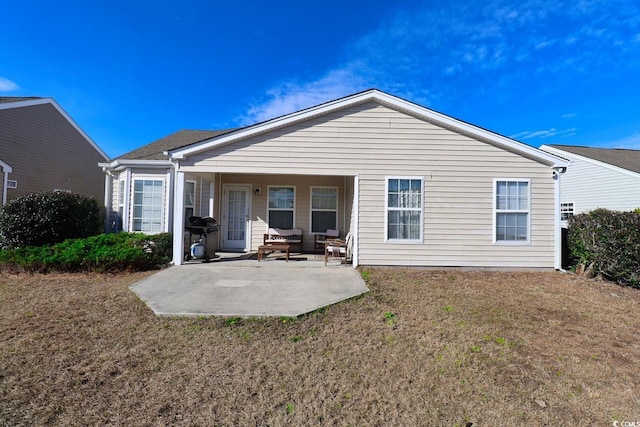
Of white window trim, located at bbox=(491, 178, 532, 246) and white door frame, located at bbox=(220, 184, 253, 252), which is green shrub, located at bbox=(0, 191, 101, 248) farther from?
white window trim, located at bbox=(491, 178, 532, 246)

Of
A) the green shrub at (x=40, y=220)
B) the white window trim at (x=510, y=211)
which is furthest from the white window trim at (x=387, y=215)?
the green shrub at (x=40, y=220)

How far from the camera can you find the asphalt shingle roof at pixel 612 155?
44.4 feet

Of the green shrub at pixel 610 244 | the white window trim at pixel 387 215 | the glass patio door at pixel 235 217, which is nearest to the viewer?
the green shrub at pixel 610 244

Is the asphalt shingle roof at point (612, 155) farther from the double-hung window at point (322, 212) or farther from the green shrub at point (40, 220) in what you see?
the green shrub at point (40, 220)

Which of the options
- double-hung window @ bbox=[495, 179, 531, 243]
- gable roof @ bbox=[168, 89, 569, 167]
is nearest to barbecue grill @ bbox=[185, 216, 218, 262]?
gable roof @ bbox=[168, 89, 569, 167]

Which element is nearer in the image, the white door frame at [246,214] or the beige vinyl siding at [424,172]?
the beige vinyl siding at [424,172]

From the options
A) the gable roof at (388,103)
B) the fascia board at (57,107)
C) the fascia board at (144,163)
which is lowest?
the fascia board at (144,163)

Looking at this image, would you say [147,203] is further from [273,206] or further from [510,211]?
[510,211]

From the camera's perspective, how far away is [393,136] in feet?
26.4

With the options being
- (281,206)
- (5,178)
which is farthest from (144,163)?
(5,178)

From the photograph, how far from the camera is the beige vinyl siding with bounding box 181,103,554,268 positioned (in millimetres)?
7965

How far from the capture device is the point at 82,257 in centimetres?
726

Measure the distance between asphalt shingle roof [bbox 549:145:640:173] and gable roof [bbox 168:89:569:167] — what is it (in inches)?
355

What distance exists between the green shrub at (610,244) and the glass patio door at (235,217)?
9.65 metres
